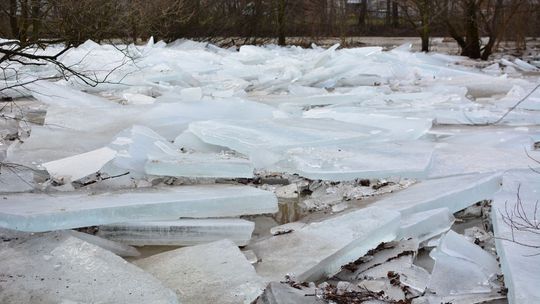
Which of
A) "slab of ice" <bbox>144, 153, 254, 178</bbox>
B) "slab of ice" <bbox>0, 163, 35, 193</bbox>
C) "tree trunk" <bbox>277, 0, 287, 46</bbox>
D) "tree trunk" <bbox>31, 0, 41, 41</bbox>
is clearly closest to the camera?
"slab of ice" <bbox>0, 163, 35, 193</bbox>

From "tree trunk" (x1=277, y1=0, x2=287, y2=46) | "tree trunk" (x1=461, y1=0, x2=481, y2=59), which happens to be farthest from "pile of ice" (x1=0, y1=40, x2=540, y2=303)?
"tree trunk" (x1=277, y1=0, x2=287, y2=46)

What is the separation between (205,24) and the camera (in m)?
13.7

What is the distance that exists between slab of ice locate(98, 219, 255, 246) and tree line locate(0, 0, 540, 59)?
242cm

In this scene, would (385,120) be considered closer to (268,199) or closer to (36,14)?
(268,199)

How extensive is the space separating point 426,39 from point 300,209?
9.93 m

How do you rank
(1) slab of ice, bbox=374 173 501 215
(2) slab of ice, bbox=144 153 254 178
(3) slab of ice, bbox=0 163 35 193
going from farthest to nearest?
(2) slab of ice, bbox=144 153 254 178 < (3) slab of ice, bbox=0 163 35 193 < (1) slab of ice, bbox=374 173 501 215

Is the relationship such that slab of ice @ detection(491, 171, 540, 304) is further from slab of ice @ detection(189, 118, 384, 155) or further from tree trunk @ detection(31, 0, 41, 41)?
tree trunk @ detection(31, 0, 41, 41)

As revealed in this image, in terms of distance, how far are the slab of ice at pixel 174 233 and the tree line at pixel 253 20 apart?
7.93 ft

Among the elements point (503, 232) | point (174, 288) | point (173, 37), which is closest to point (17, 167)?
point (174, 288)

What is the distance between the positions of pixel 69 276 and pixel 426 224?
1657 mm

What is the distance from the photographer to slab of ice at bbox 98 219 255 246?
286 cm

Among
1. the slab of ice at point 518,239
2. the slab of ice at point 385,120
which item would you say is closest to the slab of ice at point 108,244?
the slab of ice at point 518,239

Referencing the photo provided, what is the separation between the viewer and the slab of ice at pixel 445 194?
319cm

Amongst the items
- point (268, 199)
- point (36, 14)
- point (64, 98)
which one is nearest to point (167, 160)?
point (268, 199)
